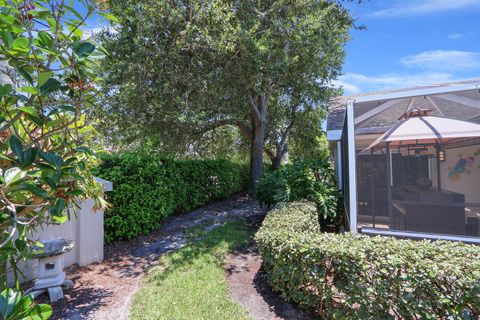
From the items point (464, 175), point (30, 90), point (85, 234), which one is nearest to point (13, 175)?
point (30, 90)

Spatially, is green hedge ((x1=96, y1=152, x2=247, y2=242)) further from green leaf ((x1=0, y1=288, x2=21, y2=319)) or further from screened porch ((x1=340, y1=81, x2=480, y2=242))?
green leaf ((x1=0, y1=288, x2=21, y2=319))

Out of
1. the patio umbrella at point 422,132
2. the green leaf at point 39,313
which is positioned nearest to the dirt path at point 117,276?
the green leaf at point 39,313

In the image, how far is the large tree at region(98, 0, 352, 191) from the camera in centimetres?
764

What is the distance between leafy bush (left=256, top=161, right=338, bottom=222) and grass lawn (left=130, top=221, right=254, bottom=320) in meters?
2.03

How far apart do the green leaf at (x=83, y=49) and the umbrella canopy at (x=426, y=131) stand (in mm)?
5152

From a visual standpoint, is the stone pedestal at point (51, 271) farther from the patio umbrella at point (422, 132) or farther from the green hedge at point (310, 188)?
the patio umbrella at point (422, 132)

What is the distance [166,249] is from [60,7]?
206 inches

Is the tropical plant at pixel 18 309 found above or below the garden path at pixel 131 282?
above

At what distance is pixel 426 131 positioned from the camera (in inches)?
192

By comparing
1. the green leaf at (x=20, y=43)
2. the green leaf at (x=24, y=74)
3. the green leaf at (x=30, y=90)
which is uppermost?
the green leaf at (x=20, y=43)

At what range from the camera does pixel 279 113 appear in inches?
571

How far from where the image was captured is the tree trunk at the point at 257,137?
40.7ft

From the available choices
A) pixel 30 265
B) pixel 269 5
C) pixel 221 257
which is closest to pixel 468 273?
pixel 221 257

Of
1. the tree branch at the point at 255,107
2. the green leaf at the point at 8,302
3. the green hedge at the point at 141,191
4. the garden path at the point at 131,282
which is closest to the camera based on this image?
the green leaf at the point at 8,302
